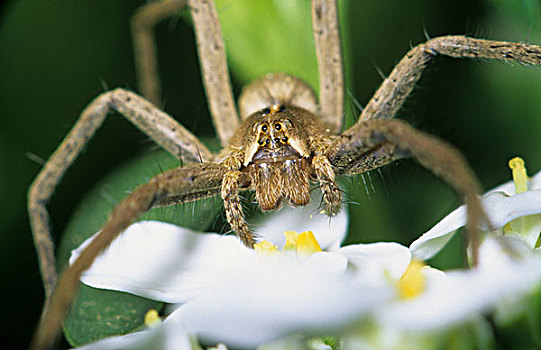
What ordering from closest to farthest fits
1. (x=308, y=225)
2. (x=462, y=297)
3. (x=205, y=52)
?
1. (x=462, y=297)
2. (x=308, y=225)
3. (x=205, y=52)

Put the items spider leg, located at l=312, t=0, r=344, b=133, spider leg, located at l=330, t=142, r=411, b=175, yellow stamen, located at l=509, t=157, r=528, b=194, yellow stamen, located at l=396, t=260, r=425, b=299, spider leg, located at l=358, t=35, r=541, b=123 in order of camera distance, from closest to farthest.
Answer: yellow stamen, located at l=396, t=260, r=425, b=299 < yellow stamen, located at l=509, t=157, r=528, b=194 < spider leg, located at l=330, t=142, r=411, b=175 < spider leg, located at l=358, t=35, r=541, b=123 < spider leg, located at l=312, t=0, r=344, b=133

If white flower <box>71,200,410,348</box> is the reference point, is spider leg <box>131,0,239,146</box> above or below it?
above

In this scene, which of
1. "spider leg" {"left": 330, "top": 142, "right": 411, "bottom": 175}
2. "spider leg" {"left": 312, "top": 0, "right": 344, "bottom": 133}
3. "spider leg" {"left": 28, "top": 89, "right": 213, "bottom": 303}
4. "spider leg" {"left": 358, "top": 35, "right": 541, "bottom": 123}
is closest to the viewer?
"spider leg" {"left": 330, "top": 142, "right": 411, "bottom": 175}

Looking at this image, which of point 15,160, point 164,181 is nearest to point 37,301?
point 15,160

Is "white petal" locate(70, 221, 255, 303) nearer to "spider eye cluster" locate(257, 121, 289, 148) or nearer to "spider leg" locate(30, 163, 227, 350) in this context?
"spider leg" locate(30, 163, 227, 350)

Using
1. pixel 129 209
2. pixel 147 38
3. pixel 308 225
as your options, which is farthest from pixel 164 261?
pixel 147 38

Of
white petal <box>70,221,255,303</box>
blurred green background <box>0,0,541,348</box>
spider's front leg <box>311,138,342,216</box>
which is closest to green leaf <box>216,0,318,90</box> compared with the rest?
blurred green background <box>0,0,541,348</box>

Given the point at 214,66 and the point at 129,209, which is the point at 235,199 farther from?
the point at 214,66
